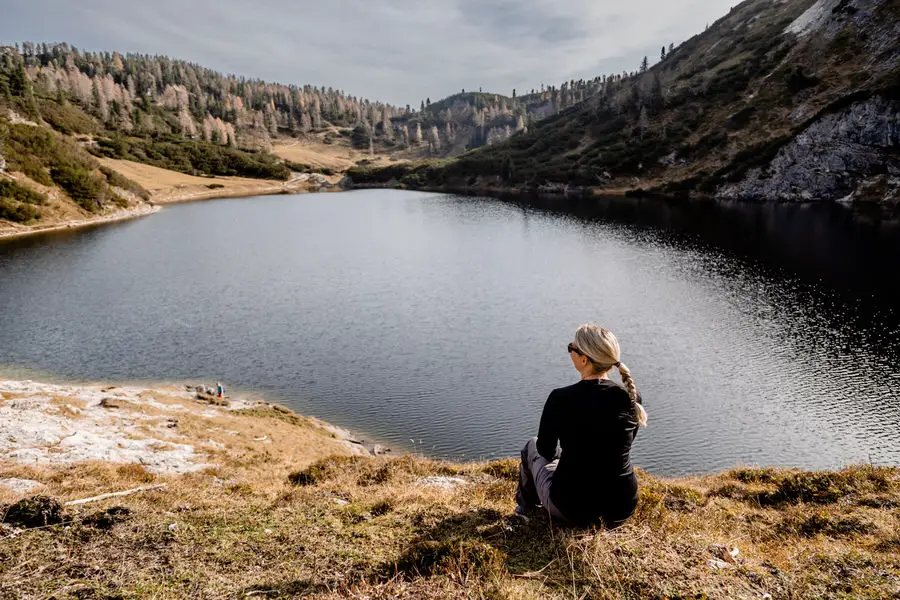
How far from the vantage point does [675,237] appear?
7838 cm

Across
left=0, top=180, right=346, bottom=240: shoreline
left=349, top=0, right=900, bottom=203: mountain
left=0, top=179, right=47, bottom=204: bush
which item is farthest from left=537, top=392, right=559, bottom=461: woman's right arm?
left=349, top=0, right=900, bottom=203: mountain

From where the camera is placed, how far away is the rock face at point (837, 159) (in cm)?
10231

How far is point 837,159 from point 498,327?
10973cm

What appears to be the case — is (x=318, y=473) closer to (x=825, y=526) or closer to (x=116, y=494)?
(x=116, y=494)

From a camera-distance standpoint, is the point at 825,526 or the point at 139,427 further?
the point at 139,427

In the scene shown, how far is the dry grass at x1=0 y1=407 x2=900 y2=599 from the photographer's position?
625 centimetres

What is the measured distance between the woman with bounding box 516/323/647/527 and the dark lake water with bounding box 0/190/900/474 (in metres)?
17.4

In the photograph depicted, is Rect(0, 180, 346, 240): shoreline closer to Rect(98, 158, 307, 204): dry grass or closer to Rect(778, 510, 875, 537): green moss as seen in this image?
Rect(98, 158, 307, 204): dry grass

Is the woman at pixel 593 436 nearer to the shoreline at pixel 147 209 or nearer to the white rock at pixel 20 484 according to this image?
the white rock at pixel 20 484

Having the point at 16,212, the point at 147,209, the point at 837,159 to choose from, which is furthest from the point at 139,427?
the point at 837,159

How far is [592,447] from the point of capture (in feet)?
22.9

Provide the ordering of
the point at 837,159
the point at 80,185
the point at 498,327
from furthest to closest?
the point at 837,159 → the point at 80,185 → the point at 498,327

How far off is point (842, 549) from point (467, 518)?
5909 millimetres

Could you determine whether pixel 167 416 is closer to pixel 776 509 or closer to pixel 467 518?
pixel 467 518
